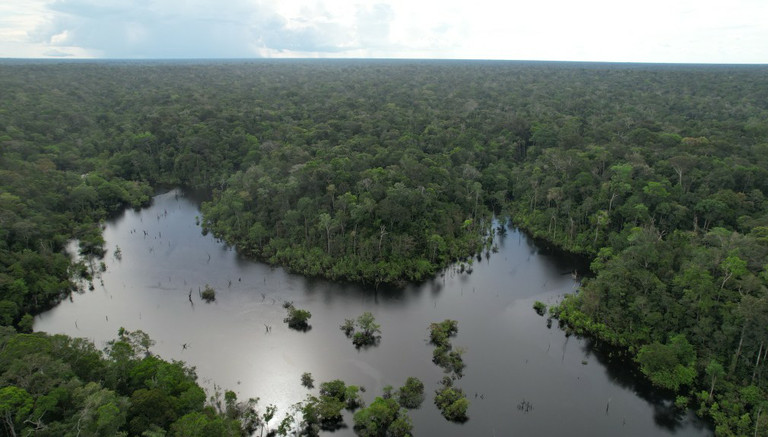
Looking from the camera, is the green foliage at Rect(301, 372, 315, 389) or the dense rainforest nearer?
the green foliage at Rect(301, 372, 315, 389)

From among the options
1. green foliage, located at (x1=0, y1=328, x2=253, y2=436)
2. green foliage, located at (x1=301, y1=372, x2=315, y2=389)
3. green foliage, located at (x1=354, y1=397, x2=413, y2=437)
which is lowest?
green foliage, located at (x1=301, y1=372, x2=315, y2=389)

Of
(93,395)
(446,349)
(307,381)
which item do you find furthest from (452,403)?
(93,395)

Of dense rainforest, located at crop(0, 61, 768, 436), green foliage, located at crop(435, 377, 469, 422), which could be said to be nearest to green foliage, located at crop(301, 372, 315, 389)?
dense rainforest, located at crop(0, 61, 768, 436)

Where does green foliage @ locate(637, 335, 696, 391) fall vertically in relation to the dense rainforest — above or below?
below

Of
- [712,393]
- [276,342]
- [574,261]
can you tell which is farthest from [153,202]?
[712,393]

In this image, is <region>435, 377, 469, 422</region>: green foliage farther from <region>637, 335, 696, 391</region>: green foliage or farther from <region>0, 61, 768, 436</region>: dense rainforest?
<region>0, 61, 768, 436</region>: dense rainforest

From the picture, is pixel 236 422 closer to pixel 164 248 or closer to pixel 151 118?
pixel 164 248

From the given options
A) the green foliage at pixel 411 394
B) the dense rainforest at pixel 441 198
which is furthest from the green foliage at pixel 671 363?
the green foliage at pixel 411 394
